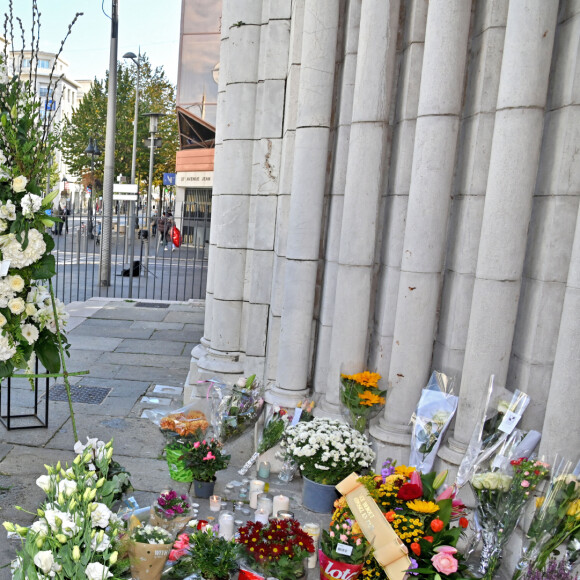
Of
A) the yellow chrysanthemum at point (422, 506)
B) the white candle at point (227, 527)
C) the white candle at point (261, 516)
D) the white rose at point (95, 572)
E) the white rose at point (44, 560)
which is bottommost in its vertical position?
the white candle at point (261, 516)

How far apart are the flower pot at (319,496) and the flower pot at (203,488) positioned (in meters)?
0.72

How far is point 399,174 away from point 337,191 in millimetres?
648

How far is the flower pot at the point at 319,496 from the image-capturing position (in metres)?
4.24

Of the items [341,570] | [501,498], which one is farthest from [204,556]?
[501,498]

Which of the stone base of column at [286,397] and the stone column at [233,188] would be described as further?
the stone column at [233,188]

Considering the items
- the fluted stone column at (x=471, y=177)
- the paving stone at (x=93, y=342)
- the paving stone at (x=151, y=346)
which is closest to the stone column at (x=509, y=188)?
the fluted stone column at (x=471, y=177)

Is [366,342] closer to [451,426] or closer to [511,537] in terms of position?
[451,426]

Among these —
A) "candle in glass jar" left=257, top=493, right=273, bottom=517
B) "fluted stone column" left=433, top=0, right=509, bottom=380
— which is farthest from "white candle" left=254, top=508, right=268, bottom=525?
Answer: "fluted stone column" left=433, top=0, right=509, bottom=380

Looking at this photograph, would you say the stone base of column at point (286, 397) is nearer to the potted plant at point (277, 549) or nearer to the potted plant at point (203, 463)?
the potted plant at point (203, 463)

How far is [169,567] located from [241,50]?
15.1 feet

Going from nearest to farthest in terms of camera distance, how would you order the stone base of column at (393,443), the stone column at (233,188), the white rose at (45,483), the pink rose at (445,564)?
1. the white rose at (45,483)
2. the pink rose at (445,564)
3. the stone base of column at (393,443)
4. the stone column at (233,188)

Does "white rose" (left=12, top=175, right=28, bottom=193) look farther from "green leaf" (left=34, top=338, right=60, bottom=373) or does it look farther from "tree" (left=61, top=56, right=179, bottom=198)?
"tree" (left=61, top=56, right=179, bottom=198)

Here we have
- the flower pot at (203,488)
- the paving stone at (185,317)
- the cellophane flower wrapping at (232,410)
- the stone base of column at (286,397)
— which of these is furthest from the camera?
the paving stone at (185,317)

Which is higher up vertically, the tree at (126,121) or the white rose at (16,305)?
the tree at (126,121)
